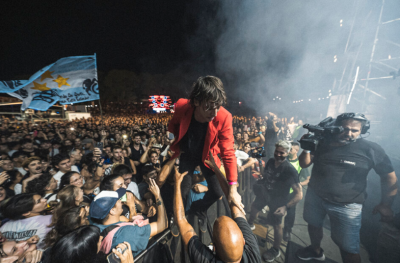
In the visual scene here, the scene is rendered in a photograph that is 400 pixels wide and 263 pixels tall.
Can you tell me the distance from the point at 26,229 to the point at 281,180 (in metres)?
4.26

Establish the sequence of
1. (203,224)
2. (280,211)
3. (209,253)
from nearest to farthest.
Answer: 1. (209,253)
2. (203,224)
3. (280,211)

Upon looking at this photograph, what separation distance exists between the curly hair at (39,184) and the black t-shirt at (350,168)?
5.06m

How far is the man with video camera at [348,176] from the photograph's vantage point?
2.26 m

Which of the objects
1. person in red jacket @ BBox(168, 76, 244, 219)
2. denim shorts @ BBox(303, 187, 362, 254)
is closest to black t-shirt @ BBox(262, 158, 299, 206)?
denim shorts @ BBox(303, 187, 362, 254)

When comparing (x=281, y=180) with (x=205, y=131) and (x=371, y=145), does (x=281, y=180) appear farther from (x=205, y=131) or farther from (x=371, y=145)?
(x=205, y=131)

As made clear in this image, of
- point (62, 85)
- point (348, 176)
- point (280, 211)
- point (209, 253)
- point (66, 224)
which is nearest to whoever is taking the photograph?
point (209, 253)

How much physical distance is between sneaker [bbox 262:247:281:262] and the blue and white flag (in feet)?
23.3

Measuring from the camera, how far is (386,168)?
2.23 meters

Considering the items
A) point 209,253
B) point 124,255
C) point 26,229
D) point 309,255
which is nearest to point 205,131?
point 209,253

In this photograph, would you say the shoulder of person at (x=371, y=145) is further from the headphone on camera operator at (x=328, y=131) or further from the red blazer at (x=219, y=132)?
the red blazer at (x=219, y=132)

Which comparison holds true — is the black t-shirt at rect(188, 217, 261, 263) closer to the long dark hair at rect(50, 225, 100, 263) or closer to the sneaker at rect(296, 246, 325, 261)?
the long dark hair at rect(50, 225, 100, 263)

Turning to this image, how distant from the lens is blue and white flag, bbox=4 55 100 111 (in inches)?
208

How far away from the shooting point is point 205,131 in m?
1.97

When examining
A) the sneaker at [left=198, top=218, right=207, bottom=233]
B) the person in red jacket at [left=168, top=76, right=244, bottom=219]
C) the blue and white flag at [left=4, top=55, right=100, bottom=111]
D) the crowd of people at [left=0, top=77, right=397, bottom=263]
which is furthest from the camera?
the blue and white flag at [left=4, top=55, right=100, bottom=111]
